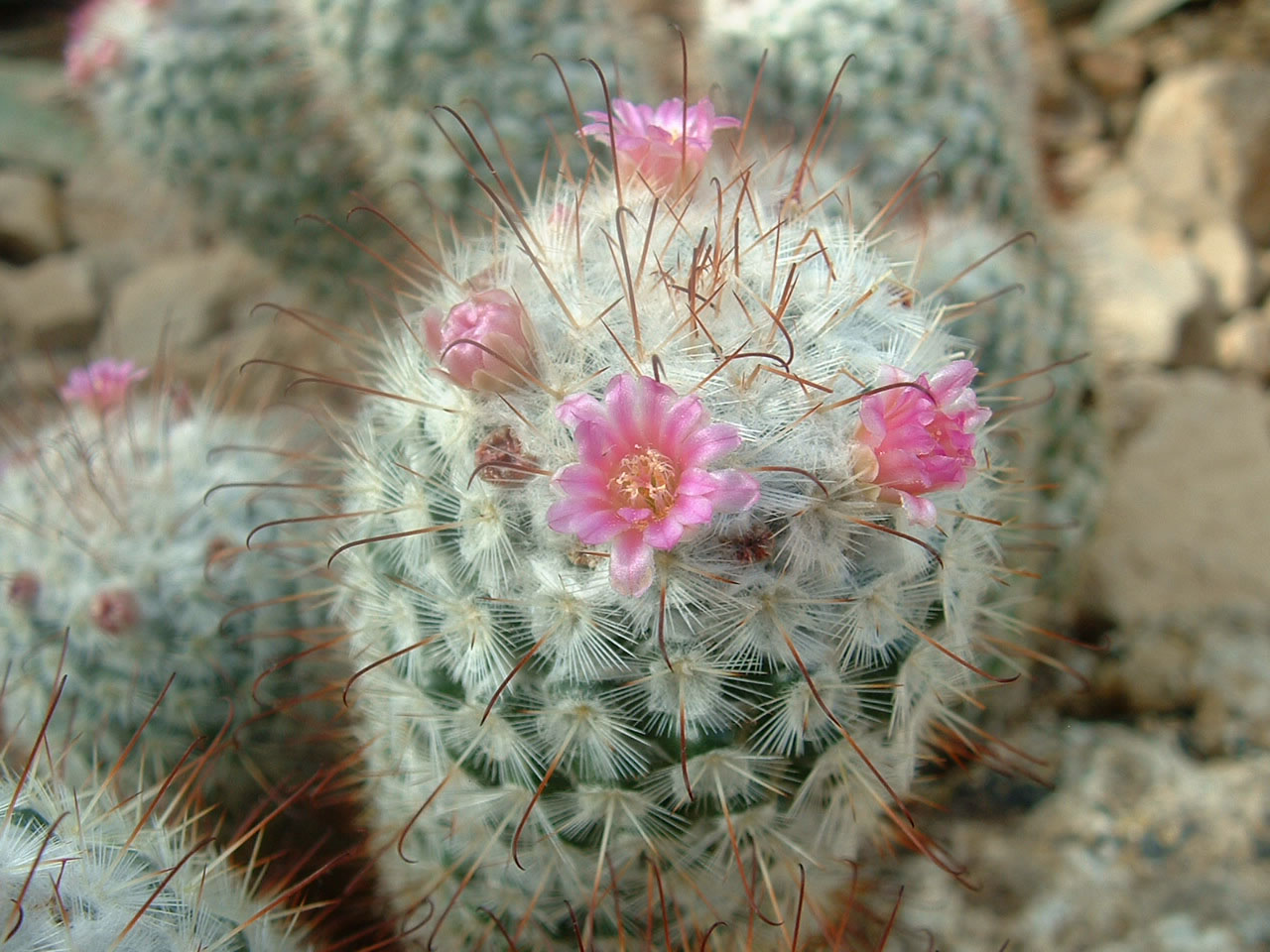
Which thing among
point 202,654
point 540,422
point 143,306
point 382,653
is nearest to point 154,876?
point 382,653

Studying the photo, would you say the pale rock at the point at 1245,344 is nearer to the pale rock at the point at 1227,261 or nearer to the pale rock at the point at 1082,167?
the pale rock at the point at 1227,261

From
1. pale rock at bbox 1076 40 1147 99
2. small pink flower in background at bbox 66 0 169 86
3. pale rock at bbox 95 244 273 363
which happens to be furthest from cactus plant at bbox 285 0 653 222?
pale rock at bbox 1076 40 1147 99

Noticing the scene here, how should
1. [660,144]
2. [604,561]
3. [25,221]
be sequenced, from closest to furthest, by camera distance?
[604,561] < [660,144] < [25,221]

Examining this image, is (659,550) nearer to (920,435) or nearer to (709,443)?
(709,443)

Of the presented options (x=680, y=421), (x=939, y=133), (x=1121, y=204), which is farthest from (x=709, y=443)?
(x=1121, y=204)

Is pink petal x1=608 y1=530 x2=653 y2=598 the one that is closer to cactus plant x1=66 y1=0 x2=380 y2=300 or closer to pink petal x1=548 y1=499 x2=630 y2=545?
pink petal x1=548 y1=499 x2=630 y2=545

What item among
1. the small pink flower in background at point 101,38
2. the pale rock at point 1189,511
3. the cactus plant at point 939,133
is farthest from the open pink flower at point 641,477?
the small pink flower in background at point 101,38
